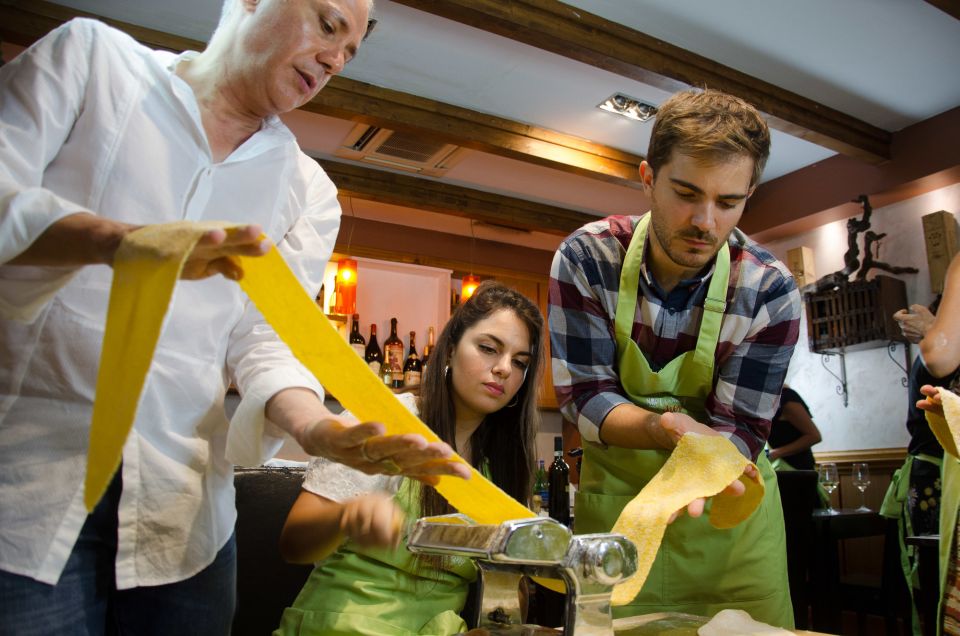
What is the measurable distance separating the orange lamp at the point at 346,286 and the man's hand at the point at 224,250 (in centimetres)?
461

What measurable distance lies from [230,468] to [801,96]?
14.8 feet

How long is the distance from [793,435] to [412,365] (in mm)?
2609

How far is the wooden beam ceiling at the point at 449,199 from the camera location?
541cm

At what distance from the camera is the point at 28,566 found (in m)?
0.78

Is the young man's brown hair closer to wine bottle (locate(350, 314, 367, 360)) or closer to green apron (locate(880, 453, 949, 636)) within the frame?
green apron (locate(880, 453, 949, 636))

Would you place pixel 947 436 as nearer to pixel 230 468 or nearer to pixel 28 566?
pixel 230 468

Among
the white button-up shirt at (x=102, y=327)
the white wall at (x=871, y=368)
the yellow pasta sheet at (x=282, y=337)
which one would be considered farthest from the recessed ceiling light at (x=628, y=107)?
the yellow pasta sheet at (x=282, y=337)

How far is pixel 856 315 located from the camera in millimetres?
5117

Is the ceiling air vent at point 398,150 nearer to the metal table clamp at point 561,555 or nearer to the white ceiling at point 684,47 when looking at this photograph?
the white ceiling at point 684,47

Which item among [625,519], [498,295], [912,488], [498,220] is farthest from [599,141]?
[625,519]

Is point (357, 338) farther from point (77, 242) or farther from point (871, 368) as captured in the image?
point (77, 242)

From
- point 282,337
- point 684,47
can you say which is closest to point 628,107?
point 684,47

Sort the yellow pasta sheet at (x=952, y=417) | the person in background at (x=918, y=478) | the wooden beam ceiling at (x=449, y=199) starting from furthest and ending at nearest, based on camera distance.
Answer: the wooden beam ceiling at (x=449, y=199), the person in background at (x=918, y=478), the yellow pasta sheet at (x=952, y=417)

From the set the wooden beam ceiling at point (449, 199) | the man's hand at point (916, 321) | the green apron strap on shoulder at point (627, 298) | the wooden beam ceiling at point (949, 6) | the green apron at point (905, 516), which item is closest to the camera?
Result: the green apron strap on shoulder at point (627, 298)
